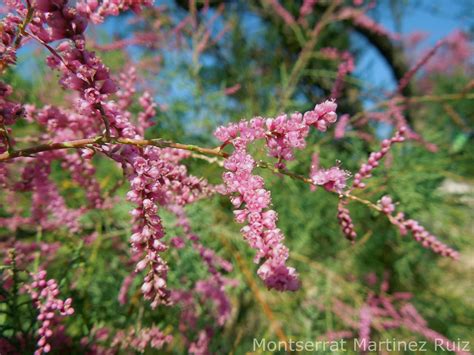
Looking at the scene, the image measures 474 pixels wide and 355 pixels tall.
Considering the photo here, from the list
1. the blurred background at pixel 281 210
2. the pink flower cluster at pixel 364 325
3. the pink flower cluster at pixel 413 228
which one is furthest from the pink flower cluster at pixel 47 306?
the pink flower cluster at pixel 364 325

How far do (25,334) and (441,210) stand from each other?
143 cm

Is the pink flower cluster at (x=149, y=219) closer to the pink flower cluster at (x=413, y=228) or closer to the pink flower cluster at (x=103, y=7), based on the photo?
the pink flower cluster at (x=103, y=7)

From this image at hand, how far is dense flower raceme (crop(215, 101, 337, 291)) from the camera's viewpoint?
1.45 feet

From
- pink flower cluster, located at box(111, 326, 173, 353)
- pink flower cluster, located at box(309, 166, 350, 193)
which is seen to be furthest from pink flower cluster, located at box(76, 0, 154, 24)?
pink flower cluster, located at box(111, 326, 173, 353)

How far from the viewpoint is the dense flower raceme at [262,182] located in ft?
1.45

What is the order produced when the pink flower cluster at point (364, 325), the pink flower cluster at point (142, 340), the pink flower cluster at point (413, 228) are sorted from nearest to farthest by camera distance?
the pink flower cluster at point (413, 228), the pink flower cluster at point (142, 340), the pink flower cluster at point (364, 325)

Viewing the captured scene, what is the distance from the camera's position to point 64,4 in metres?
0.39

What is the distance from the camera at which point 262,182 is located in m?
0.46

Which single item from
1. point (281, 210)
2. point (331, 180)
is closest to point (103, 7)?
point (331, 180)

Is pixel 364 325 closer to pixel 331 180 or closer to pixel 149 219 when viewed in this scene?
pixel 331 180

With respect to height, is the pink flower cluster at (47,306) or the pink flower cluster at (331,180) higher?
the pink flower cluster at (331,180)

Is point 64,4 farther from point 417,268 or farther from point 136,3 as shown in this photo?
point 417,268

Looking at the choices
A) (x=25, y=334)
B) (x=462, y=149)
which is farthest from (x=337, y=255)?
(x=25, y=334)

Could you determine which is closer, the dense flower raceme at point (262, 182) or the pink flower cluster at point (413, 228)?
the dense flower raceme at point (262, 182)
